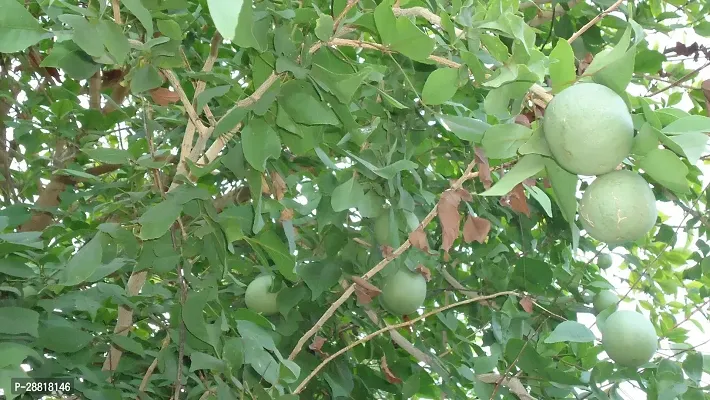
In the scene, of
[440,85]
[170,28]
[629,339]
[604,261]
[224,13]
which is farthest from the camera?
[604,261]

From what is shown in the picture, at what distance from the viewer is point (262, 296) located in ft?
6.39

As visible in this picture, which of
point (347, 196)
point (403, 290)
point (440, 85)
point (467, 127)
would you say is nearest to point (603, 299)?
point (403, 290)

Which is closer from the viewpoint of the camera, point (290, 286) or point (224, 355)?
point (224, 355)

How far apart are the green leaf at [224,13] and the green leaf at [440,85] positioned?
623 mm

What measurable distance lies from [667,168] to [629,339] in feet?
2.71

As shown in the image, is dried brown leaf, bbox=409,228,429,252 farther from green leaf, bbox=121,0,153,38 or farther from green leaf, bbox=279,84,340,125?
green leaf, bbox=121,0,153,38

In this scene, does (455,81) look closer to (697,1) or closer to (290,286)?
(290,286)

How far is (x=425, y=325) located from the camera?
270 centimetres

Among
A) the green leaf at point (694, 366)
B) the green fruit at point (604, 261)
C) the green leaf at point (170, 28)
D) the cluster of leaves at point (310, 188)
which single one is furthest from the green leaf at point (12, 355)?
the green fruit at point (604, 261)

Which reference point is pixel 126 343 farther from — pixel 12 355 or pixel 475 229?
pixel 475 229

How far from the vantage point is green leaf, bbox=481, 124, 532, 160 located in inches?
39.9

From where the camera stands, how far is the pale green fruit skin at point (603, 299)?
224 centimetres

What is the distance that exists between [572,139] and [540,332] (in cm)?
158

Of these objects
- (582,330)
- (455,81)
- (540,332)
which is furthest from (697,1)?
(455,81)
